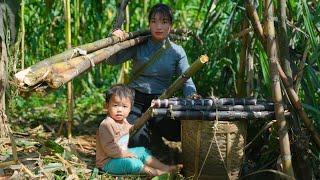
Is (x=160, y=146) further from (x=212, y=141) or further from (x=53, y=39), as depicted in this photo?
(x=53, y=39)

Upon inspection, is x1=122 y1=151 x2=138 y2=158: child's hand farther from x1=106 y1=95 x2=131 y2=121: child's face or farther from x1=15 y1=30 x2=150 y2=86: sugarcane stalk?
x1=15 y1=30 x2=150 y2=86: sugarcane stalk

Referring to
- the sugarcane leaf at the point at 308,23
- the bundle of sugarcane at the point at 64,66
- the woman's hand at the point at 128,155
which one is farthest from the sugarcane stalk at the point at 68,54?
the sugarcane leaf at the point at 308,23

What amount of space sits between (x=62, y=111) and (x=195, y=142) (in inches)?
76.3

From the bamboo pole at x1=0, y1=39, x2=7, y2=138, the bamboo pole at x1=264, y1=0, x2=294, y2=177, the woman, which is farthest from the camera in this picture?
the woman

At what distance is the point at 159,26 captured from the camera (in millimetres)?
3344

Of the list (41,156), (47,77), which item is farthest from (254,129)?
(47,77)

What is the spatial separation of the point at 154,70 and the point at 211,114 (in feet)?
2.34

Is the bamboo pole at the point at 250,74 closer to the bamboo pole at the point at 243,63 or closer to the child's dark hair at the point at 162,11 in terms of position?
the bamboo pole at the point at 243,63

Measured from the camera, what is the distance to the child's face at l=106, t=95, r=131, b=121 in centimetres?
298

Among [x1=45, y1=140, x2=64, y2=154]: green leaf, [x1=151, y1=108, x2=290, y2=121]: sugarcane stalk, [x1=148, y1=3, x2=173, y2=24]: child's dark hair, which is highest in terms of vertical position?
[x1=148, y1=3, x2=173, y2=24]: child's dark hair

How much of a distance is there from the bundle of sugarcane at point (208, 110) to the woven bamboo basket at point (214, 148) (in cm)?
6

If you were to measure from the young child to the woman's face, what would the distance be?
1.61 feet

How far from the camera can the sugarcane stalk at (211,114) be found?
2.79 metres

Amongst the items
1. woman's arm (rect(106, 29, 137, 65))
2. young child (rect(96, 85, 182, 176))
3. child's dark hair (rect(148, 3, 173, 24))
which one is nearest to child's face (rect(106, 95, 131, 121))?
young child (rect(96, 85, 182, 176))
